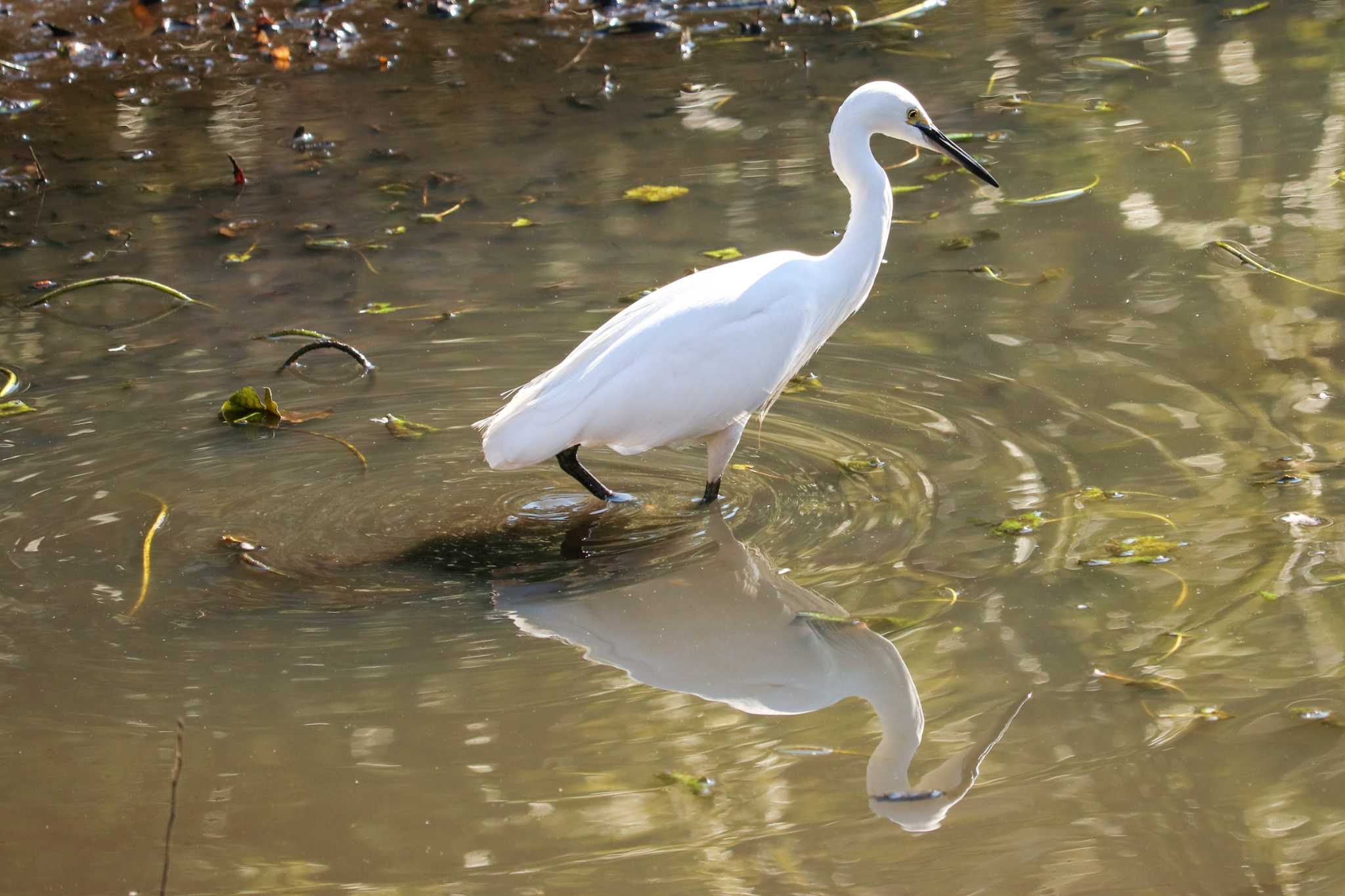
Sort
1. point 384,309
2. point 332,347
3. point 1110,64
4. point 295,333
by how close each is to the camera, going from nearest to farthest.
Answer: point 332,347
point 295,333
point 384,309
point 1110,64

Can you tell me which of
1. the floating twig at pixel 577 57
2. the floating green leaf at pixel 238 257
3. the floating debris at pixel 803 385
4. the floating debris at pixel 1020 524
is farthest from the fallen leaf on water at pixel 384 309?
the floating twig at pixel 577 57

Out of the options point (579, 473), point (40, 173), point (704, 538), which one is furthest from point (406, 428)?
point (40, 173)

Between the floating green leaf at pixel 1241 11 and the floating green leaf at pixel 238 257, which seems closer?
the floating green leaf at pixel 238 257

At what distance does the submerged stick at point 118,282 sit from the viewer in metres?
5.84

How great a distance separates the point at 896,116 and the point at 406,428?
6.48 feet

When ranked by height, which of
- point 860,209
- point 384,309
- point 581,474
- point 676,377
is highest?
point 860,209

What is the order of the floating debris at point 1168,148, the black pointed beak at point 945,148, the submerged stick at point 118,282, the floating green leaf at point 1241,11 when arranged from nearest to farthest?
the black pointed beak at point 945,148
the submerged stick at point 118,282
the floating debris at point 1168,148
the floating green leaf at point 1241,11

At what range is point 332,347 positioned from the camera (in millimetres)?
5438

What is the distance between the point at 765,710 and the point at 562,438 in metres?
1.26

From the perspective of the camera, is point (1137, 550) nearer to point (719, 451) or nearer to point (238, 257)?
point (719, 451)

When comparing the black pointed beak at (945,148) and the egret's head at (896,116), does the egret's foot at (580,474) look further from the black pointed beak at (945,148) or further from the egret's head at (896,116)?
the black pointed beak at (945,148)

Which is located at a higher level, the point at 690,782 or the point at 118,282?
the point at 118,282

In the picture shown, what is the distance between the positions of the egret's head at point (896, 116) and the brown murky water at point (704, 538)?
822 mm

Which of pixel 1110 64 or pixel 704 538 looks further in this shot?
pixel 1110 64
